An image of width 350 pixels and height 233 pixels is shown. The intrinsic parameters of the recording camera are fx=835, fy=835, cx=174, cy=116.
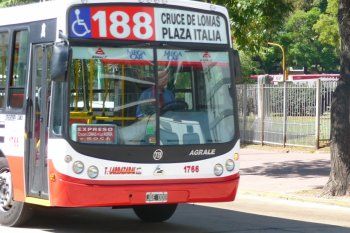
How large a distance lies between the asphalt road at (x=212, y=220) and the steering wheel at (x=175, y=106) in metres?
1.88

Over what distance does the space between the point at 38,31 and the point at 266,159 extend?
541 inches

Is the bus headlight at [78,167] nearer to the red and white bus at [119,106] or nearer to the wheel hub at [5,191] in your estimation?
the red and white bus at [119,106]

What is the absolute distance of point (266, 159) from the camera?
23.6 meters

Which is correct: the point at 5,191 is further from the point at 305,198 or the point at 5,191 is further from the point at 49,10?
the point at 305,198

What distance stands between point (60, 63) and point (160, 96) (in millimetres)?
1400

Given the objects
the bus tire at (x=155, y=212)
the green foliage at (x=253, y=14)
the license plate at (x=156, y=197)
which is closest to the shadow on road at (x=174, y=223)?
the bus tire at (x=155, y=212)

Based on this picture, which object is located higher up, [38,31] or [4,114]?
[38,31]

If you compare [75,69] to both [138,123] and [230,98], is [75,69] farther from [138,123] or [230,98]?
[230,98]

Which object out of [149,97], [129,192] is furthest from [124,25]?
[129,192]

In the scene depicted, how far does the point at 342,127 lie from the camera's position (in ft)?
50.4

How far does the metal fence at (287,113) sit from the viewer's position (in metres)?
24.7

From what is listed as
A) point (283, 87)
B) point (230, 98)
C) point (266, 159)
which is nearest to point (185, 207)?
point (230, 98)

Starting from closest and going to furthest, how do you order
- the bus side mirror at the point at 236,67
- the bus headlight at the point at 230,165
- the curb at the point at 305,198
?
the bus headlight at the point at 230,165
the bus side mirror at the point at 236,67
the curb at the point at 305,198

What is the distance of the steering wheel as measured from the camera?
34.3ft
